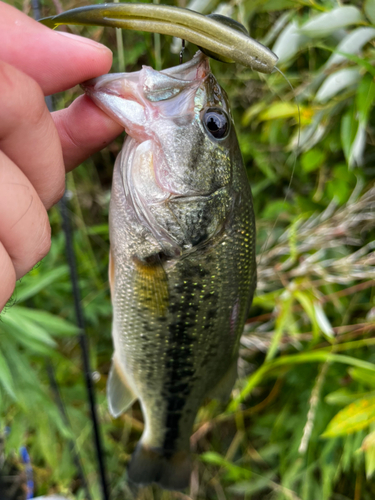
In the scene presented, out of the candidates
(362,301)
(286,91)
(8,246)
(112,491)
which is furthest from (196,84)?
(112,491)

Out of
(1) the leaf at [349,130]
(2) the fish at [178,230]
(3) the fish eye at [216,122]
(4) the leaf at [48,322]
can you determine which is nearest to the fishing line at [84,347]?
(4) the leaf at [48,322]

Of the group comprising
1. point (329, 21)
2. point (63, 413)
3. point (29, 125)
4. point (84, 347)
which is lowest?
point (63, 413)

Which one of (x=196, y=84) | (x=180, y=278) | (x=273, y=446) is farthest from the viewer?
(x=273, y=446)

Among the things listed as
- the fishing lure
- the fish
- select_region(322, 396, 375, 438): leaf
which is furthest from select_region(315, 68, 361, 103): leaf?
select_region(322, 396, 375, 438): leaf

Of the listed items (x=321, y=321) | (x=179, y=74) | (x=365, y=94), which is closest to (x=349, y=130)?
(x=365, y=94)

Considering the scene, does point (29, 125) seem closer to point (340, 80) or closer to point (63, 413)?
point (340, 80)

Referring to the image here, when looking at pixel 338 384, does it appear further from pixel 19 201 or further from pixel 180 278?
pixel 19 201
